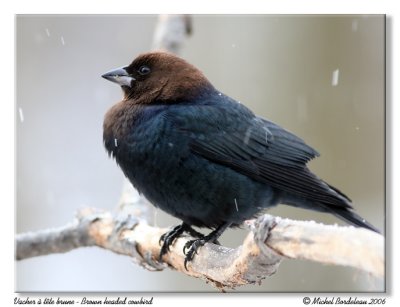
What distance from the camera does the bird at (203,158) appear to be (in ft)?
11.2

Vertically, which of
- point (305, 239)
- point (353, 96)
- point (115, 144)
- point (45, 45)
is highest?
point (45, 45)

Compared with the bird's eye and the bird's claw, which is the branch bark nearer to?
the bird's claw

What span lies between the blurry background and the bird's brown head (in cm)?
44

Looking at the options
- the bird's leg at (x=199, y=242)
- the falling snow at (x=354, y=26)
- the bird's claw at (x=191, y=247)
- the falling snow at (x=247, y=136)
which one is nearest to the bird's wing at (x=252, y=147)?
the falling snow at (x=247, y=136)

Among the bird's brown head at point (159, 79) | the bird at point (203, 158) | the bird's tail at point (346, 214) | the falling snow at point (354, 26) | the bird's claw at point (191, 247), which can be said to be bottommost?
the bird's claw at point (191, 247)

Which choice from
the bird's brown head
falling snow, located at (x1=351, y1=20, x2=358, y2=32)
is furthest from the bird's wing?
falling snow, located at (x1=351, y1=20, x2=358, y2=32)

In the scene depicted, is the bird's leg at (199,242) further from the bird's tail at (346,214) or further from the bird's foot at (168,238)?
the bird's tail at (346,214)

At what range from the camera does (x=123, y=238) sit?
12.4ft

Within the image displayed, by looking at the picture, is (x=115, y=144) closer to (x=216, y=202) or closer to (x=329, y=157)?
(x=216, y=202)

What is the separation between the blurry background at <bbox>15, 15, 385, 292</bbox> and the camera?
4004 millimetres

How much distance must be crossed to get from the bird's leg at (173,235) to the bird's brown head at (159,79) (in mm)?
757
